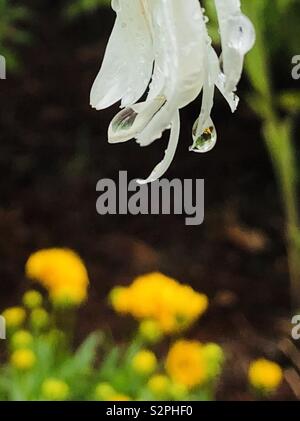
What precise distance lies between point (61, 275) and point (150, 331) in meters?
0.19

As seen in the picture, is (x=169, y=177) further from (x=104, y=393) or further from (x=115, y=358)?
(x=104, y=393)

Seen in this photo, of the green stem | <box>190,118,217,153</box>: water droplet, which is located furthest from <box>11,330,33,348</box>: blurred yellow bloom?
Result: <box>190,118,217,153</box>: water droplet

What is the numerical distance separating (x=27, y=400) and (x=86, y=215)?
99 cm

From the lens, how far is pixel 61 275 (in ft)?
5.16

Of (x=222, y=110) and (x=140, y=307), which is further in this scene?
(x=222, y=110)

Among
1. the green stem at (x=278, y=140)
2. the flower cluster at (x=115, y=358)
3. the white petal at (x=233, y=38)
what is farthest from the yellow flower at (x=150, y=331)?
the white petal at (x=233, y=38)

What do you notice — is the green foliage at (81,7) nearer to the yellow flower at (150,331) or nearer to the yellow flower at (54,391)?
the yellow flower at (150,331)

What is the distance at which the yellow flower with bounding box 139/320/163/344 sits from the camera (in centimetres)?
148

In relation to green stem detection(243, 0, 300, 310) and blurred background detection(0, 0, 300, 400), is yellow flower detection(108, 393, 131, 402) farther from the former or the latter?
green stem detection(243, 0, 300, 310)

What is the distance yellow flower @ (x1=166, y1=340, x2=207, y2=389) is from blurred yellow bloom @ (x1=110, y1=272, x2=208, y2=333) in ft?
0.18

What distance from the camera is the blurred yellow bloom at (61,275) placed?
1.51 meters

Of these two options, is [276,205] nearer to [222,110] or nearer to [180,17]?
[222,110]

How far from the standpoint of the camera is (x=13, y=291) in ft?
6.62
